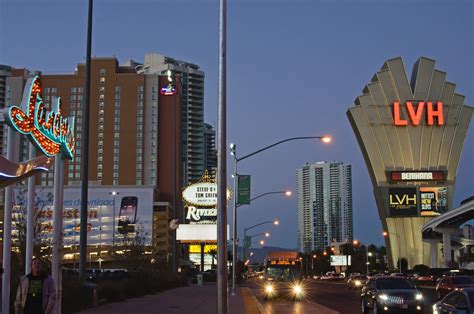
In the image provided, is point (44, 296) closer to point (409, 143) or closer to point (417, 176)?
point (417, 176)

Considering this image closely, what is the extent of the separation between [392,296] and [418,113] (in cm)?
8580

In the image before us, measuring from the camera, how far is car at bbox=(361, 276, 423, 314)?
21.7 meters

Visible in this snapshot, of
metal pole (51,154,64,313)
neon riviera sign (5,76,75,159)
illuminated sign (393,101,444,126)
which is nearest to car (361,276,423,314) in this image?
metal pole (51,154,64,313)

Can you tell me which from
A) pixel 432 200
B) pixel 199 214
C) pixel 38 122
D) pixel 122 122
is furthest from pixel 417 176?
pixel 38 122

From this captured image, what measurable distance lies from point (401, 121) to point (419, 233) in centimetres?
1830

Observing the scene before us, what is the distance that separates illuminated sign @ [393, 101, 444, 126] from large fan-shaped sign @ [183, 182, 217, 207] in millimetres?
42719

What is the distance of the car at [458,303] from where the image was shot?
14797 millimetres

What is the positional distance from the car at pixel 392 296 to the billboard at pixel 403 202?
80.0 metres

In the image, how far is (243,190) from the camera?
29906mm

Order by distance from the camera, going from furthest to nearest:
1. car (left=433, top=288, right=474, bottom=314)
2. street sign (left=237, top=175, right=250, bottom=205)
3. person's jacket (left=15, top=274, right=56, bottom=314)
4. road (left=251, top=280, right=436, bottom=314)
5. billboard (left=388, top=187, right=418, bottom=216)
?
1. billboard (left=388, top=187, right=418, bottom=216)
2. street sign (left=237, top=175, right=250, bottom=205)
3. road (left=251, top=280, right=436, bottom=314)
4. car (left=433, top=288, right=474, bottom=314)
5. person's jacket (left=15, top=274, right=56, bottom=314)

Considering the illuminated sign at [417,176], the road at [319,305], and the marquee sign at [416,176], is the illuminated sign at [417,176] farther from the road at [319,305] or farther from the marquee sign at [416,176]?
the road at [319,305]

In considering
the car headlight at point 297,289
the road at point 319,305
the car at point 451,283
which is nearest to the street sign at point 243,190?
the road at point 319,305

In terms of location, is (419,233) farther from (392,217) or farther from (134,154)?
(134,154)

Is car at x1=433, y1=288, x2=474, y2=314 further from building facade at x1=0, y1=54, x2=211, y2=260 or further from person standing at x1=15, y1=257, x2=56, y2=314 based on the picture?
building facade at x1=0, y1=54, x2=211, y2=260
